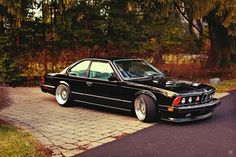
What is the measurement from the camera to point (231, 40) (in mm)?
21797

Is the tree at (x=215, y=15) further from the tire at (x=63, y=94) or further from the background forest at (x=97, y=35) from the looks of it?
the tire at (x=63, y=94)

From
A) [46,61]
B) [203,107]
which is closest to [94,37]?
[46,61]

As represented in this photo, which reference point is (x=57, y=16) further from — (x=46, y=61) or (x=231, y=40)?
(x=231, y=40)

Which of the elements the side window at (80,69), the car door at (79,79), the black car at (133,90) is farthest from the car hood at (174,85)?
the side window at (80,69)

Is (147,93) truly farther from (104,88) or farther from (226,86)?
(226,86)

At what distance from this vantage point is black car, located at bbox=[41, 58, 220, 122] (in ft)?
30.4

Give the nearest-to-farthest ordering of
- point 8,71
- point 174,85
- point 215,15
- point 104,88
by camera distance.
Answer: point 174,85 → point 104,88 → point 8,71 → point 215,15

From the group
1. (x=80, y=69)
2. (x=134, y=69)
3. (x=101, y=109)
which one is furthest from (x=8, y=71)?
(x=134, y=69)

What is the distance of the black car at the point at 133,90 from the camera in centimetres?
927

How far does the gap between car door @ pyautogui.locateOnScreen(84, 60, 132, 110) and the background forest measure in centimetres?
611

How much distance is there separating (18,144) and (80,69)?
4379mm

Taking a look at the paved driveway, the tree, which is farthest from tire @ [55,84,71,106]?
the tree

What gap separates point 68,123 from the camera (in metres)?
9.62

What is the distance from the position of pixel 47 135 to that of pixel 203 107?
347 cm
